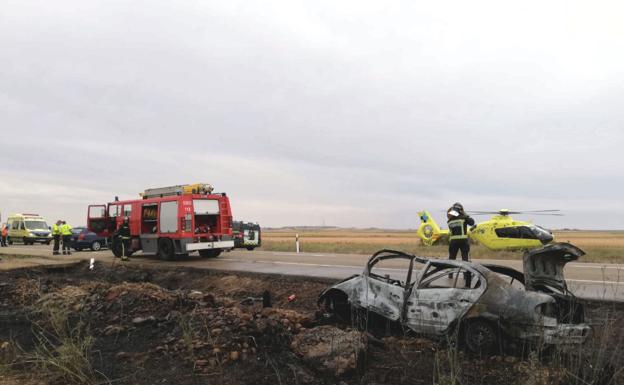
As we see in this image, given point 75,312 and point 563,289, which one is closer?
point 563,289

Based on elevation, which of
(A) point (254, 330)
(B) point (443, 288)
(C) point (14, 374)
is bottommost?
(C) point (14, 374)

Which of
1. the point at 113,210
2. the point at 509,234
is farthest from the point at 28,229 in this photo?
the point at 509,234

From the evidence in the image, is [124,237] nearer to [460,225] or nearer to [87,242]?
[87,242]

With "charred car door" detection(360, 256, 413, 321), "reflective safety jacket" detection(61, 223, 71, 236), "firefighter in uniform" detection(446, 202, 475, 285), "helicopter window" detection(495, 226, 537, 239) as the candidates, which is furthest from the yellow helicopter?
"reflective safety jacket" detection(61, 223, 71, 236)

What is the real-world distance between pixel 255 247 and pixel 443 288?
22560 mm

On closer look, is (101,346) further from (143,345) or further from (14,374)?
(14,374)

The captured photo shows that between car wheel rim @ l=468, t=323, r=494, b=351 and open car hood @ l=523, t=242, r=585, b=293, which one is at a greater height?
open car hood @ l=523, t=242, r=585, b=293

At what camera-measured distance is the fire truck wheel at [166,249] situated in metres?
18.2

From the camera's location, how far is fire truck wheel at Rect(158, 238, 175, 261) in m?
18.2

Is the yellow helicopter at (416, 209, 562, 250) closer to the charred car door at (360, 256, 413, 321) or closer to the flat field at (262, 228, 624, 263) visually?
the flat field at (262, 228, 624, 263)

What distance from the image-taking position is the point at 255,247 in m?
28.6

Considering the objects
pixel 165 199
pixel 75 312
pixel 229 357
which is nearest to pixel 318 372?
pixel 229 357

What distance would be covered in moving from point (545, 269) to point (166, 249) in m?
14.9

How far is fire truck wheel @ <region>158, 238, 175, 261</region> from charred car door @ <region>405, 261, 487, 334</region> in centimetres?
1304
